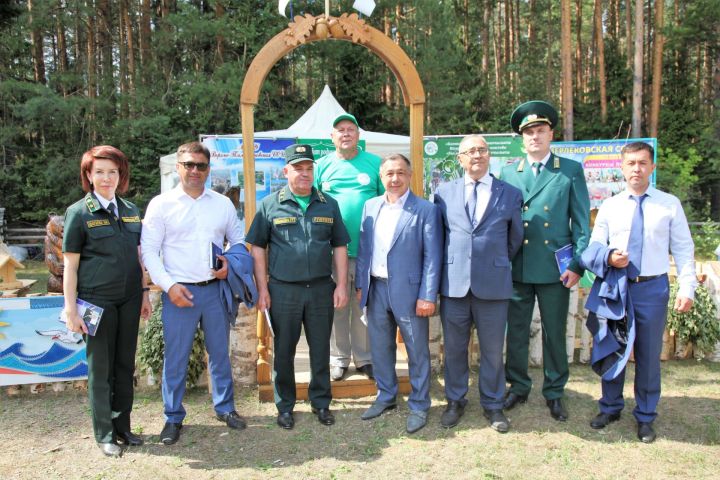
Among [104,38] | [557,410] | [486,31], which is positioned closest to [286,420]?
[557,410]

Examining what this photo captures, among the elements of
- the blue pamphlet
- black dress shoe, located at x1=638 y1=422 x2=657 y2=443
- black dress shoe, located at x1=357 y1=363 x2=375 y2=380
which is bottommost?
black dress shoe, located at x1=638 y1=422 x2=657 y2=443

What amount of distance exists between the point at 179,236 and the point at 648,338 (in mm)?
2952

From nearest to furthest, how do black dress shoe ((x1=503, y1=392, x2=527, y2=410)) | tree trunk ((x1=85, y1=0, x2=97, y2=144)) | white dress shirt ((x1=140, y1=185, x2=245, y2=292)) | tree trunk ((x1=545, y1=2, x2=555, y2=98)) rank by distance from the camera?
white dress shirt ((x1=140, y1=185, x2=245, y2=292)) → black dress shoe ((x1=503, y1=392, x2=527, y2=410)) → tree trunk ((x1=85, y1=0, x2=97, y2=144)) → tree trunk ((x1=545, y1=2, x2=555, y2=98))

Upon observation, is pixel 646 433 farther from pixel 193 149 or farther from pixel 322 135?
pixel 322 135

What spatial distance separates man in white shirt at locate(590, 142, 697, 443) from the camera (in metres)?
3.26

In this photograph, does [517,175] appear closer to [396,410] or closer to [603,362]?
[603,362]

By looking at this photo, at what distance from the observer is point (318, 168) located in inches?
161

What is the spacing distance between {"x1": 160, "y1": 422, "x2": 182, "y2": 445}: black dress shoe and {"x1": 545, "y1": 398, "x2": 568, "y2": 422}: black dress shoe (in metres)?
2.50

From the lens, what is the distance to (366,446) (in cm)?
333

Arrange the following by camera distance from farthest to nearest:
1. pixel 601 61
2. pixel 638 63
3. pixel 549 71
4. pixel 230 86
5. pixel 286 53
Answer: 1. pixel 549 71
2. pixel 601 61
3. pixel 638 63
4. pixel 230 86
5. pixel 286 53

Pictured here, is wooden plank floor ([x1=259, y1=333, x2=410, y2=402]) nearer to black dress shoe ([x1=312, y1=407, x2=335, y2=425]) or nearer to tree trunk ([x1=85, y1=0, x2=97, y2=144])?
black dress shoe ([x1=312, y1=407, x2=335, y2=425])

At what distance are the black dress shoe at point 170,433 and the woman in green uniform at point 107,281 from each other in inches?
5.8

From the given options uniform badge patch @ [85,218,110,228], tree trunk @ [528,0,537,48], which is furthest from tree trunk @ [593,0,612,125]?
uniform badge patch @ [85,218,110,228]

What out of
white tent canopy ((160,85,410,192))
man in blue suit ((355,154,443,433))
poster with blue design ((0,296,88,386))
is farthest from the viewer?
white tent canopy ((160,85,410,192))
